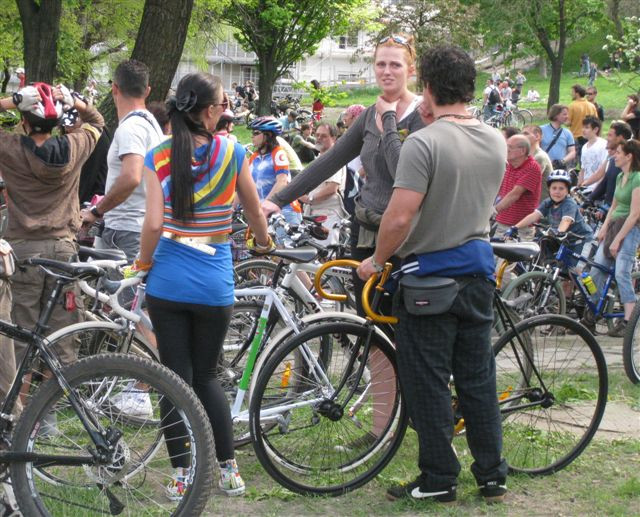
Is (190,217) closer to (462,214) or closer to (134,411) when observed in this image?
(134,411)

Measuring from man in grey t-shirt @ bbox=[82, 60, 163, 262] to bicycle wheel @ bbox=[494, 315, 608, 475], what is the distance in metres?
2.36

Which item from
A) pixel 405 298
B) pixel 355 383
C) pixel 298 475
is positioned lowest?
pixel 298 475

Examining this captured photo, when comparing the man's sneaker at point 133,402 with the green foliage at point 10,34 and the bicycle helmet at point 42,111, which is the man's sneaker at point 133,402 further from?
the green foliage at point 10,34

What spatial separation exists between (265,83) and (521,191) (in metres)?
22.8

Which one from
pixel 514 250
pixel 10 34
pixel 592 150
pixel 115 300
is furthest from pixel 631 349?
pixel 10 34

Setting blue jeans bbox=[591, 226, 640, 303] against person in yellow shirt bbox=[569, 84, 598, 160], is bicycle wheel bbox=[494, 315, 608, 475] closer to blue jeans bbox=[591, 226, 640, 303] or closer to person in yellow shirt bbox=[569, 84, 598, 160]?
blue jeans bbox=[591, 226, 640, 303]

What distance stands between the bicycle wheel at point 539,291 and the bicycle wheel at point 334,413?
349 cm

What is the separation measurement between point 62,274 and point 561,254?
591 centimetres

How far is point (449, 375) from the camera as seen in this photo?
475cm

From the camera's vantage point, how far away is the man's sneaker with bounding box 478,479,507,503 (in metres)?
4.88

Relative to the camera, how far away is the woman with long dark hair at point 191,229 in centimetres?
454

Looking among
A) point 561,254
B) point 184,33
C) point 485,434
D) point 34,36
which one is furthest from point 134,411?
point 34,36

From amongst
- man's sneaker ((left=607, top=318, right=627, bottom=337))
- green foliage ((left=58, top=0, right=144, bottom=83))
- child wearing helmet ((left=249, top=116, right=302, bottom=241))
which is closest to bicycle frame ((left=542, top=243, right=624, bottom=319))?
man's sneaker ((left=607, top=318, right=627, bottom=337))

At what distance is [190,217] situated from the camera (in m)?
4.56
